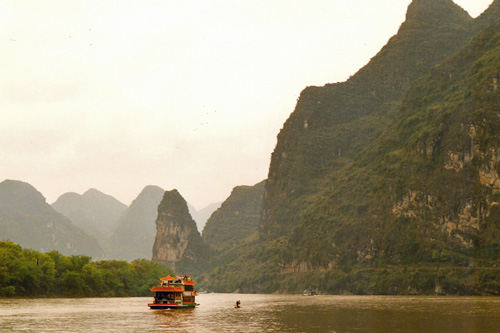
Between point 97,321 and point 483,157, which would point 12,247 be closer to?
point 97,321

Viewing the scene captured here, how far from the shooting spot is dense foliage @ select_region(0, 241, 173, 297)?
133 metres

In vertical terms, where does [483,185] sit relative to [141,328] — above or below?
above

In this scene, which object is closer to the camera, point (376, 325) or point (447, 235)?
point (376, 325)

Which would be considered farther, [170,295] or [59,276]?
[59,276]

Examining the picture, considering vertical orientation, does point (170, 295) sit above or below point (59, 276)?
below

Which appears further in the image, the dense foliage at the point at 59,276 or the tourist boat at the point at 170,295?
the dense foliage at the point at 59,276

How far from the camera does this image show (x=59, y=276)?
15662cm

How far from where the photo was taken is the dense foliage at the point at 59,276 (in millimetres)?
133375

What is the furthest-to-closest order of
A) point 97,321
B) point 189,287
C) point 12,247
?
1. point 12,247
2. point 189,287
3. point 97,321

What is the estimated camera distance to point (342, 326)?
59.8m

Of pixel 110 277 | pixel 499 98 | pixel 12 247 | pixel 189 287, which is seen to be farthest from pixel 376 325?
pixel 499 98

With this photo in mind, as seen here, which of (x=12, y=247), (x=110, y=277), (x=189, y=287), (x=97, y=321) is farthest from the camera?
(x=110, y=277)

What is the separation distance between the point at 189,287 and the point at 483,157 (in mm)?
121244

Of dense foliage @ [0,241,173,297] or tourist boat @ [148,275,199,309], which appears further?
dense foliage @ [0,241,173,297]
